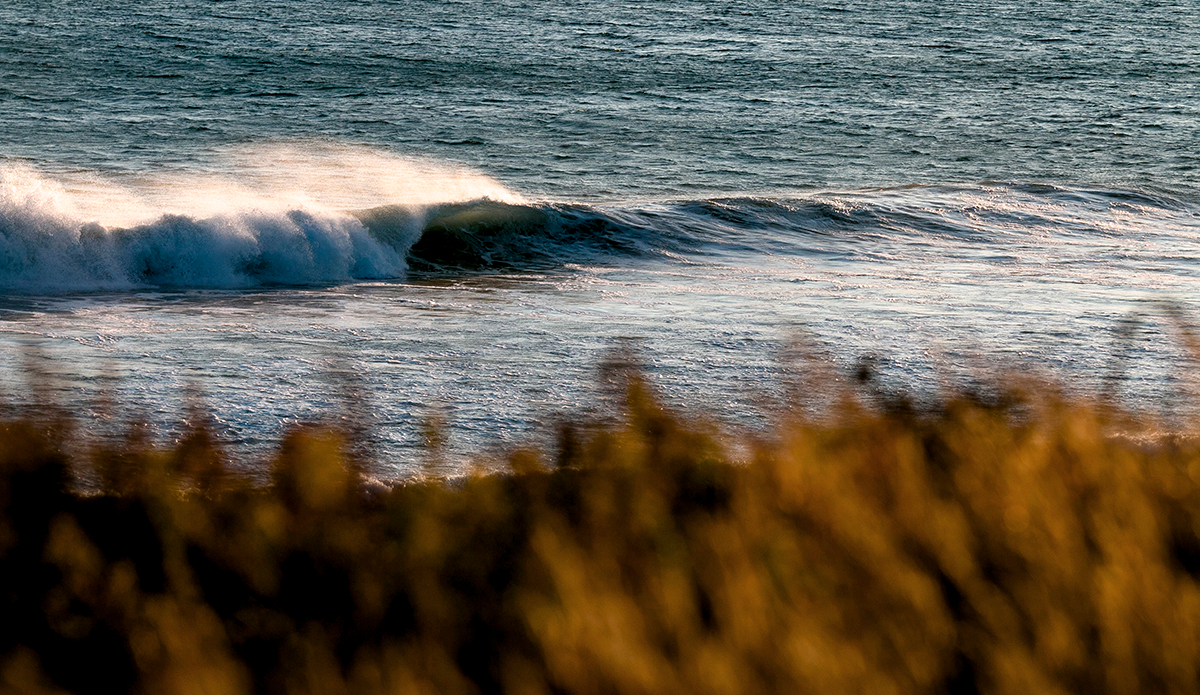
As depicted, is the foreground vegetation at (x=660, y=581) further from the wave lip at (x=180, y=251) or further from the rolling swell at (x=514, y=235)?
the rolling swell at (x=514, y=235)

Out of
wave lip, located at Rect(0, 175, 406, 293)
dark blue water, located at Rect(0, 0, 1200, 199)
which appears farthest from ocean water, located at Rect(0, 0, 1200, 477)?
dark blue water, located at Rect(0, 0, 1200, 199)

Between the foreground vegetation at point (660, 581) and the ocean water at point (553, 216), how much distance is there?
655mm

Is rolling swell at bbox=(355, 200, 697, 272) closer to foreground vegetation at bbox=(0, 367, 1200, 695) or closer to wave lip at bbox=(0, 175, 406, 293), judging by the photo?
wave lip at bbox=(0, 175, 406, 293)

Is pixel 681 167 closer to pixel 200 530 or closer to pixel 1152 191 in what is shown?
pixel 1152 191

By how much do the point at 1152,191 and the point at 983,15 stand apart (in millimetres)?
32505

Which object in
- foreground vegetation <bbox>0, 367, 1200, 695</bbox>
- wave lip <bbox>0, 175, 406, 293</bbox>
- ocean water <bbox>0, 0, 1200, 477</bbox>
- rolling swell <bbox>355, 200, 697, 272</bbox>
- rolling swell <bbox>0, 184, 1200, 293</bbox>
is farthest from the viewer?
rolling swell <bbox>355, 200, 697, 272</bbox>

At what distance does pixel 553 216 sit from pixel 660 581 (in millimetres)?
14006

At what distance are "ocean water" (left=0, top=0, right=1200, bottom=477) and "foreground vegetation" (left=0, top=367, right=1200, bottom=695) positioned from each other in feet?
2.15

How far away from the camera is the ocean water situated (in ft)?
25.1

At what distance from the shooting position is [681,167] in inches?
929

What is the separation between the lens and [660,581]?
2201 mm

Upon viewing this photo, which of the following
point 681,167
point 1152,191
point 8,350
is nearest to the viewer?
point 8,350

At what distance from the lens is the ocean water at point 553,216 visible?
7.65m

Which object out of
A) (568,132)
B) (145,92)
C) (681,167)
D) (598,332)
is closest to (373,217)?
(598,332)
